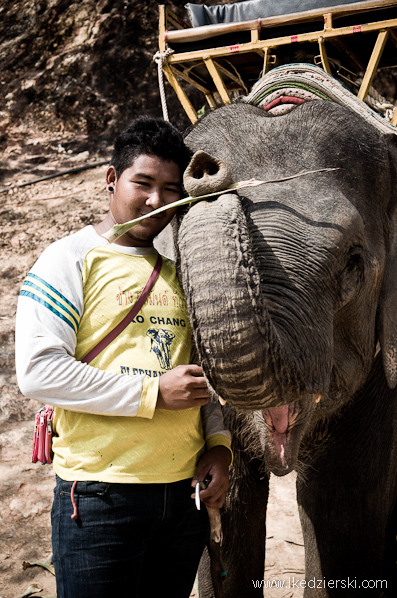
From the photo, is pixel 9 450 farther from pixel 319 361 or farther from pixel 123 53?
pixel 123 53

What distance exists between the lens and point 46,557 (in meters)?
3.65

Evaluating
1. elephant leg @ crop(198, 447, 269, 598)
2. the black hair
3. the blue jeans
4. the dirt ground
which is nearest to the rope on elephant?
the black hair

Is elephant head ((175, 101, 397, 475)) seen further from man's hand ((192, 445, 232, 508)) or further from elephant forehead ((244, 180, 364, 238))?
man's hand ((192, 445, 232, 508))

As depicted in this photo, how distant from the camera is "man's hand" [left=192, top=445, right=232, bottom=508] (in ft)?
6.14

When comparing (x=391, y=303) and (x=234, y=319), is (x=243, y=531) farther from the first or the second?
A: (x=234, y=319)

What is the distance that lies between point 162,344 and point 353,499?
1.43 meters

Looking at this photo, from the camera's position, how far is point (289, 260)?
168cm

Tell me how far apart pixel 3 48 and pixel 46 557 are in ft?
23.6

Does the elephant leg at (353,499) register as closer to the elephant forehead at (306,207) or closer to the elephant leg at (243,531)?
the elephant leg at (243,531)

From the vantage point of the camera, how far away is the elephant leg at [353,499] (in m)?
2.75

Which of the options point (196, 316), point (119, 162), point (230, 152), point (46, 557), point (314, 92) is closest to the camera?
point (196, 316)

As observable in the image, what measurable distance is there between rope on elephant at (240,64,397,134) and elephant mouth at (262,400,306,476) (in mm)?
1134

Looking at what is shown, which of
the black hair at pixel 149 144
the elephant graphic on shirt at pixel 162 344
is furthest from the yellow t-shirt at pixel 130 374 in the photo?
the black hair at pixel 149 144

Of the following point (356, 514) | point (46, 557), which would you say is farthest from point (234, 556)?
point (46, 557)
